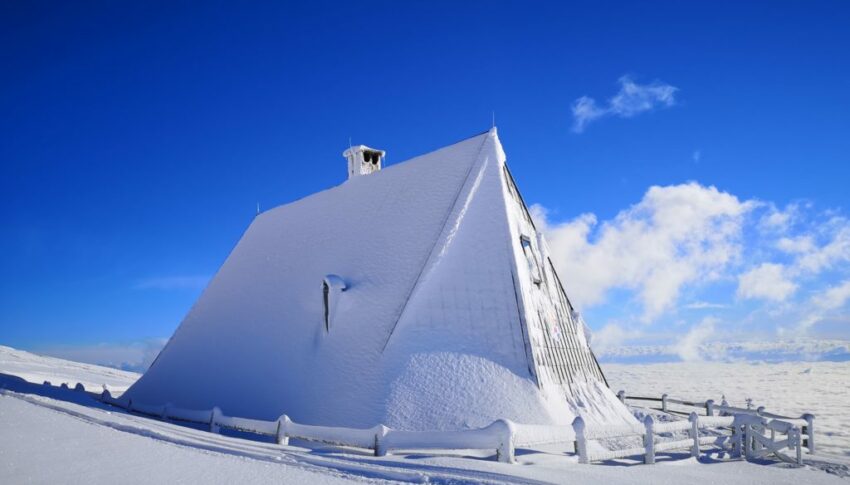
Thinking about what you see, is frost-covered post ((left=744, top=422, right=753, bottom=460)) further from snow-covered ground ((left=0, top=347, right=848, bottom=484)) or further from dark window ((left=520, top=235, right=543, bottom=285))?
dark window ((left=520, top=235, right=543, bottom=285))

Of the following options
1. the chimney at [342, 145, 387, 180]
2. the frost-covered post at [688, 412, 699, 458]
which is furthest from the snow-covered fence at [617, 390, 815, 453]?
the chimney at [342, 145, 387, 180]

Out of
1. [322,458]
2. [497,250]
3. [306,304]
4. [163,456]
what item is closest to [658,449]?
[497,250]

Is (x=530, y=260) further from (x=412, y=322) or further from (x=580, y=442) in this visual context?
(x=580, y=442)

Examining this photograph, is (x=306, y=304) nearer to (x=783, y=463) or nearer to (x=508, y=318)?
(x=508, y=318)

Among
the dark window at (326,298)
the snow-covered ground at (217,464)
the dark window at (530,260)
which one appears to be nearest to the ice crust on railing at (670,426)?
the snow-covered ground at (217,464)

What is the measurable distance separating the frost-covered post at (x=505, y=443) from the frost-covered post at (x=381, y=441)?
6.19ft

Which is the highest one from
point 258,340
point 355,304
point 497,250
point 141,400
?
point 497,250

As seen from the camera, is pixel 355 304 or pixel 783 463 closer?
pixel 783 463

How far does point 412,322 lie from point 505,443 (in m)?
5.04

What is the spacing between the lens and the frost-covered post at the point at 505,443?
8558 millimetres

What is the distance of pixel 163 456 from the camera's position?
7379mm

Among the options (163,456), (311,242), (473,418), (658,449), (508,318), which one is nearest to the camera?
(163,456)

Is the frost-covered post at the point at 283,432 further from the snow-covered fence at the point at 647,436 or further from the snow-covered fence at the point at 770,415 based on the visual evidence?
the snow-covered fence at the point at 770,415

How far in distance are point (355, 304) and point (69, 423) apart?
7106 mm
